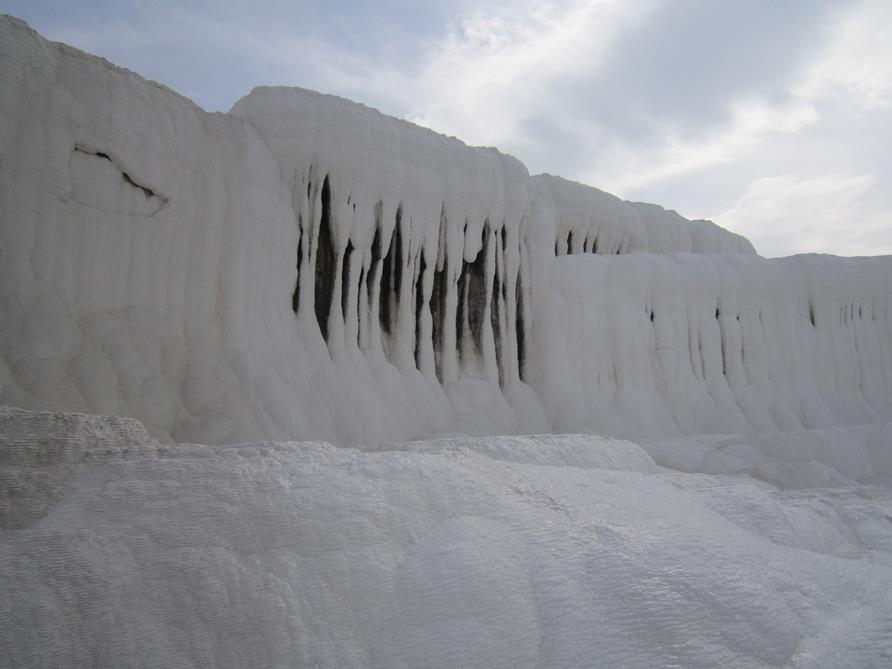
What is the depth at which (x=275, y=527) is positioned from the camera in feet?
9.57

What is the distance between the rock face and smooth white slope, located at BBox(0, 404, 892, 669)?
17.9ft

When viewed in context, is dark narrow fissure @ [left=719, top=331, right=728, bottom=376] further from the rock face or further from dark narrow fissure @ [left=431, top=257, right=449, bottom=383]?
dark narrow fissure @ [left=431, top=257, right=449, bottom=383]

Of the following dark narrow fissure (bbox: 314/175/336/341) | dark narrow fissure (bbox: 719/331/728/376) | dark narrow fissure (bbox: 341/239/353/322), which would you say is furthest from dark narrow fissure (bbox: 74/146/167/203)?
dark narrow fissure (bbox: 719/331/728/376)

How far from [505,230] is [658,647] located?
13767 mm

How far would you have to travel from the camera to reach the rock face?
28.5ft

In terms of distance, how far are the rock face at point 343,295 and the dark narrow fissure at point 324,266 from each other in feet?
0.12

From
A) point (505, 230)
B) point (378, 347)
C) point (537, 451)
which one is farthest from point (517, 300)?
point (537, 451)

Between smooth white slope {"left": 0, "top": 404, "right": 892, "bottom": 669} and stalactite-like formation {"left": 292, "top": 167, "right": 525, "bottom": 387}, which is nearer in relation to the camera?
smooth white slope {"left": 0, "top": 404, "right": 892, "bottom": 669}

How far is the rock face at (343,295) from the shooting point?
870cm

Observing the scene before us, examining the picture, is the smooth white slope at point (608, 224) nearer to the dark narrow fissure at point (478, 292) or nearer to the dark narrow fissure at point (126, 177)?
the dark narrow fissure at point (478, 292)

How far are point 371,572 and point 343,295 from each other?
33.8 feet

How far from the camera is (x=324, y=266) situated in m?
12.7

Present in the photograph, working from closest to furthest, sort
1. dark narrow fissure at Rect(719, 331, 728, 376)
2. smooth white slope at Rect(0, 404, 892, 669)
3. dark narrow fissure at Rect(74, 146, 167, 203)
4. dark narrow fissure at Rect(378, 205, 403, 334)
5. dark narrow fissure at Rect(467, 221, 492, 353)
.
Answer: smooth white slope at Rect(0, 404, 892, 669)
dark narrow fissure at Rect(74, 146, 167, 203)
dark narrow fissure at Rect(378, 205, 403, 334)
dark narrow fissure at Rect(467, 221, 492, 353)
dark narrow fissure at Rect(719, 331, 728, 376)

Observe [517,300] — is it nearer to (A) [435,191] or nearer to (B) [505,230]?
(B) [505,230]
